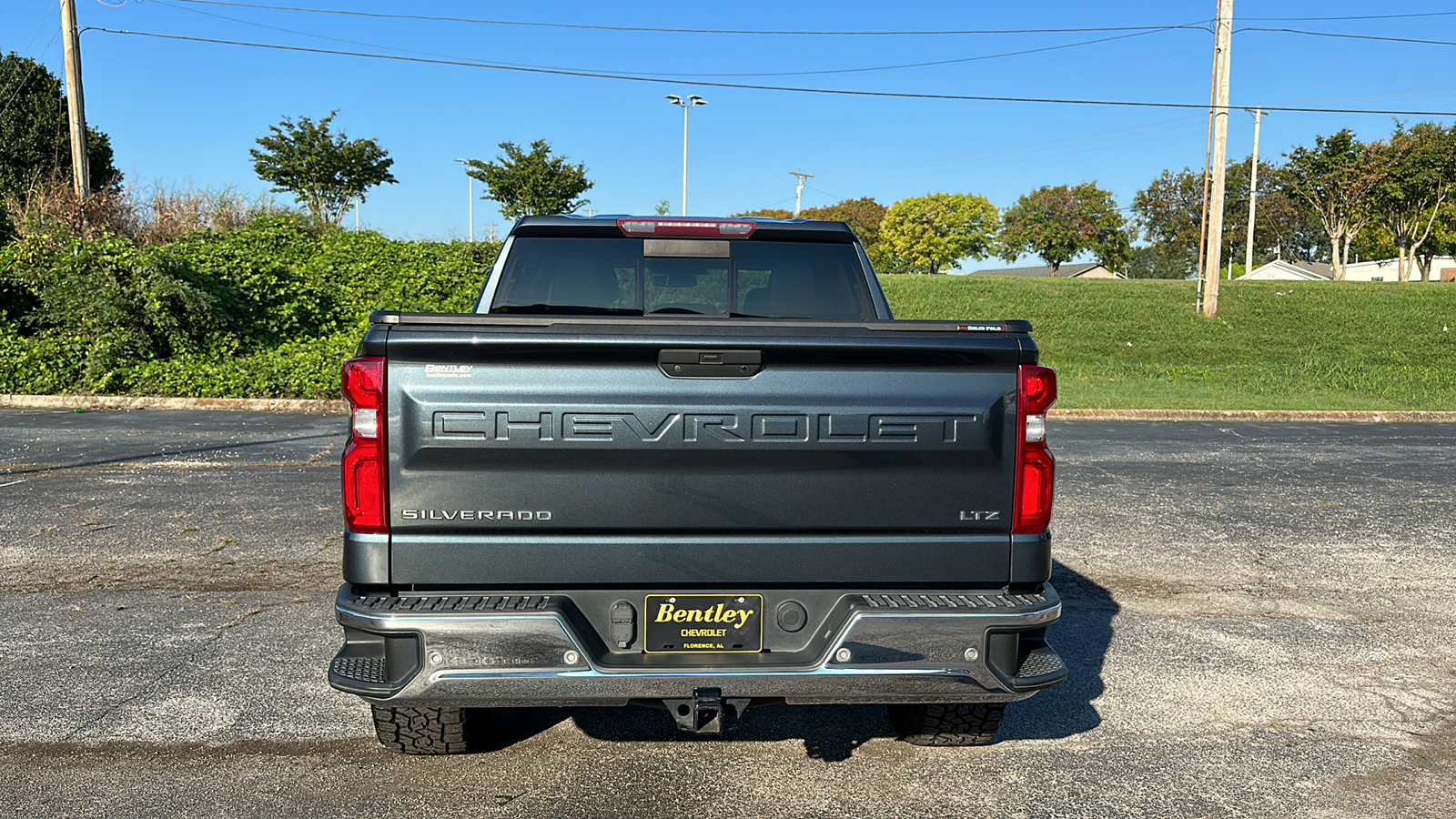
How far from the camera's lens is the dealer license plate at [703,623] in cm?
318

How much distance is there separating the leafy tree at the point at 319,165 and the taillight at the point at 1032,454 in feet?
107

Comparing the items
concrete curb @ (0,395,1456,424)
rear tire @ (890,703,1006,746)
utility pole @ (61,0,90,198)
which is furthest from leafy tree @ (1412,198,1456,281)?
rear tire @ (890,703,1006,746)

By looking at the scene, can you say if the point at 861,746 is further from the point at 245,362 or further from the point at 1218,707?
the point at 245,362

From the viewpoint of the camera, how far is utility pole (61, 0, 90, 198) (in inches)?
930

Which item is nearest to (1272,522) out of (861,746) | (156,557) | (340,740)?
(861,746)

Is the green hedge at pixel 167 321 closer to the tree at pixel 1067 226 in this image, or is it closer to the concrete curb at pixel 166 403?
the concrete curb at pixel 166 403

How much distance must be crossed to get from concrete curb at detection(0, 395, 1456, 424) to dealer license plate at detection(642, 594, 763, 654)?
13681mm

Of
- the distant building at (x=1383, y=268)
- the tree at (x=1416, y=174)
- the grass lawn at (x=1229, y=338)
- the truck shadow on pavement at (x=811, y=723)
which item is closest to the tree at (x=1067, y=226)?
the distant building at (x=1383, y=268)

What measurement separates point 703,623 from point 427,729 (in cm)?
123

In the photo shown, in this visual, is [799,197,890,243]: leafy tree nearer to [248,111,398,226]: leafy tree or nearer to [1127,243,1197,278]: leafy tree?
[1127,243,1197,278]: leafy tree

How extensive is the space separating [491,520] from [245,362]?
15664 mm

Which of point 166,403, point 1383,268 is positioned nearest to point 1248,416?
point 166,403

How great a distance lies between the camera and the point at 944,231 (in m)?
92.0

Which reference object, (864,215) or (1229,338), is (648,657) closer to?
(1229,338)
